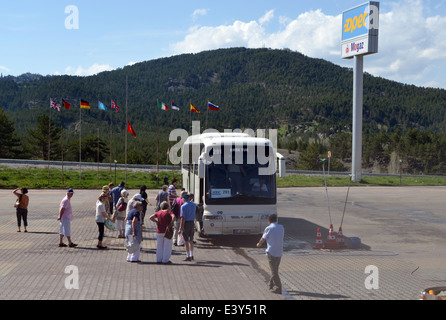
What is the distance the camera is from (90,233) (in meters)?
18.0

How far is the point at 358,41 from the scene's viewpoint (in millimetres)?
53312

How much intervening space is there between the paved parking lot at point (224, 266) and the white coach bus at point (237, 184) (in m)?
0.85

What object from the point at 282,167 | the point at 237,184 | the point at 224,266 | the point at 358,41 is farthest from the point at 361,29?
the point at 224,266

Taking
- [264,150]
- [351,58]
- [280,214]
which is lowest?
[280,214]

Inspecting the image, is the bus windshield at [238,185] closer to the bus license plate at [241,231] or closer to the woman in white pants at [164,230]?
the bus license plate at [241,231]

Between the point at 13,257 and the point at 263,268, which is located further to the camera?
the point at 13,257

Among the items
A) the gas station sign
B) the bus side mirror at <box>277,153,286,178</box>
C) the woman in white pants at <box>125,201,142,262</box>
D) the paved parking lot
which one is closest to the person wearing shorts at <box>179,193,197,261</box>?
the paved parking lot

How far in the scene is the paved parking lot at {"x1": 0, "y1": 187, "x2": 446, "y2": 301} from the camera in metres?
10.0

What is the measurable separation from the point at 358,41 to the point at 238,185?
41.9 meters

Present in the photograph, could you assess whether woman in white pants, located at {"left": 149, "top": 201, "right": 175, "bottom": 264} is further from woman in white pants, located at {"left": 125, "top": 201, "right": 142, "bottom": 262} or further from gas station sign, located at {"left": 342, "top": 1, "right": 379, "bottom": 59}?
gas station sign, located at {"left": 342, "top": 1, "right": 379, "bottom": 59}

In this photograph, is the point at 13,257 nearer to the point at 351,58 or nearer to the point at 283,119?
the point at 351,58

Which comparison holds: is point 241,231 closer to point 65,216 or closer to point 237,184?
point 237,184

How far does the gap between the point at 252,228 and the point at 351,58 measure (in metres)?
45.5
